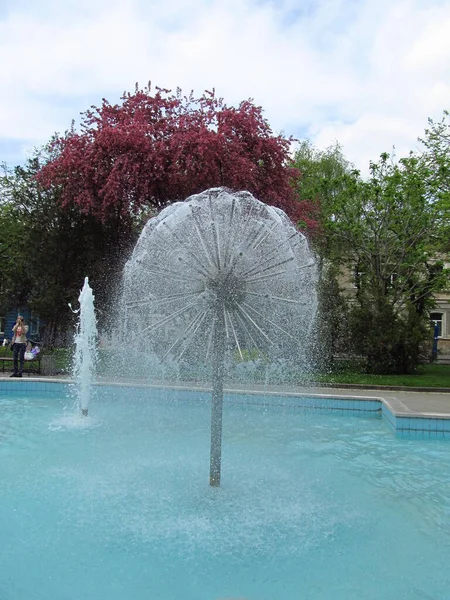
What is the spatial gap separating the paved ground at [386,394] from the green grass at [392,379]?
70 centimetres

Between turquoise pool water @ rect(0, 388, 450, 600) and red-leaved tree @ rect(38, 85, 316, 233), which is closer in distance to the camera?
turquoise pool water @ rect(0, 388, 450, 600)

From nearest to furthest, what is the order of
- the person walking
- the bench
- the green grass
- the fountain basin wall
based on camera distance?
1. the fountain basin wall
2. the person walking
3. the green grass
4. the bench

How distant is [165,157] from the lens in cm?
1538

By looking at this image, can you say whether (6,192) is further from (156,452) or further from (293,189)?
(156,452)

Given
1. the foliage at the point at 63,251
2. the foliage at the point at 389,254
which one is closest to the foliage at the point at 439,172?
the foliage at the point at 389,254

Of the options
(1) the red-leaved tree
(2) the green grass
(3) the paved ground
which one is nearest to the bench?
(3) the paved ground

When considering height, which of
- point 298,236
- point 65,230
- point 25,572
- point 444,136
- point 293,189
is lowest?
point 25,572

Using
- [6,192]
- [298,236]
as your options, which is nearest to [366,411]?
[298,236]

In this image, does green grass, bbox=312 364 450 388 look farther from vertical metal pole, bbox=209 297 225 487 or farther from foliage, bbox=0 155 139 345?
vertical metal pole, bbox=209 297 225 487

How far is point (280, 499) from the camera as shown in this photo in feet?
19.5

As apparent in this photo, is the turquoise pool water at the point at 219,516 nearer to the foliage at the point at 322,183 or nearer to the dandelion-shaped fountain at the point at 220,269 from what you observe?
the dandelion-shaped fountain at the point at 220,269

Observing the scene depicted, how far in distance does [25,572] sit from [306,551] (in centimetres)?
217

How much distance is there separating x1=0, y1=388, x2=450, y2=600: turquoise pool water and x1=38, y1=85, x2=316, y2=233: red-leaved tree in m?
Result: 7.76

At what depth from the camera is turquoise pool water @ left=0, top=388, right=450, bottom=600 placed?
4.27m
